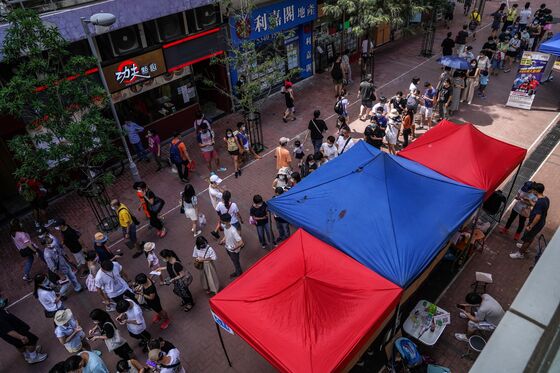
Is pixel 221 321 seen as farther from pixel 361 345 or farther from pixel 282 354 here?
pixel 361 345

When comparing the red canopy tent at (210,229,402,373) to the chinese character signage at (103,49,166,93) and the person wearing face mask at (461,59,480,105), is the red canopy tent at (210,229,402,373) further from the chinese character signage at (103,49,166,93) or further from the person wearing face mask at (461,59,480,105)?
the person wearing face mask at (461,59,480,105)

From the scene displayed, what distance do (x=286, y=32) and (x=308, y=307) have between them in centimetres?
1423

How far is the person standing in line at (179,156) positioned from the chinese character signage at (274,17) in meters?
5.04

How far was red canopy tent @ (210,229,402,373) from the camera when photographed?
5.61m

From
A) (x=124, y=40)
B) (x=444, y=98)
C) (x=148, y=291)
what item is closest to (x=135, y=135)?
(x=124, y=40)

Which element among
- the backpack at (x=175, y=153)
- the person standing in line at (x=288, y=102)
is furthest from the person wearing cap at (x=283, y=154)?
the person standing in line at (x=288, y=102)

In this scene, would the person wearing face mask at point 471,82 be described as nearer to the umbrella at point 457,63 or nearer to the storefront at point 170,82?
the umbrella at point 457,63

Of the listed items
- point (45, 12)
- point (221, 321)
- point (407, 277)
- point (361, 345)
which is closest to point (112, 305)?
point (221, 321)

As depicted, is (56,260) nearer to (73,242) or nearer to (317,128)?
(73,242)

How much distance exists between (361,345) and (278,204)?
3.43 meters

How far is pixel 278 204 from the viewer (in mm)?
8352

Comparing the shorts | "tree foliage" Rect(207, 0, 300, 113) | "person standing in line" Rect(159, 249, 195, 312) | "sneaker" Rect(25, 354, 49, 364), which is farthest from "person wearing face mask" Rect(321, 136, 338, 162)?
"sneaker" Rect(25, 354, 49, 364)

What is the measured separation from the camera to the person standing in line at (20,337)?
7484 mm

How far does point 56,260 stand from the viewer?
8.96 metres
